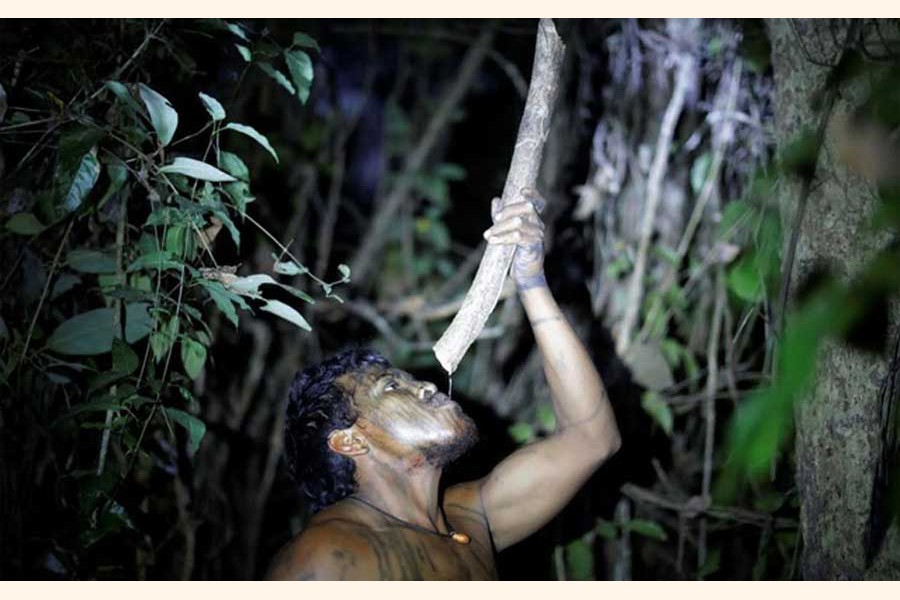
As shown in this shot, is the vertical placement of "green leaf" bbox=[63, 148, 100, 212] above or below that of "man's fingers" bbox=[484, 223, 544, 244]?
above

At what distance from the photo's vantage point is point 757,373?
10.5 feet

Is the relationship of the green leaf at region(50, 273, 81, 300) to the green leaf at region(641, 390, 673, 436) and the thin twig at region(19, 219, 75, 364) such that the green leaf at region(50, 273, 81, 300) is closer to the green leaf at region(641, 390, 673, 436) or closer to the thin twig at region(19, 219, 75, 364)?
the thin twig at region(19, 219, 75, 364)

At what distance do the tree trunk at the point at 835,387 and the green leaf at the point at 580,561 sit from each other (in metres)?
1.33

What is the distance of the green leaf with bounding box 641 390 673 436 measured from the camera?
120 inches

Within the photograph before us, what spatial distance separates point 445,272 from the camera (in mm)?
4332

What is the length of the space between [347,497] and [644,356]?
5.33 ft

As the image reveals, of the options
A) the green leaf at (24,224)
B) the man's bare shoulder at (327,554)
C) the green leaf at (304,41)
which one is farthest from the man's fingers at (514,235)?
the green leaf at (24,224)

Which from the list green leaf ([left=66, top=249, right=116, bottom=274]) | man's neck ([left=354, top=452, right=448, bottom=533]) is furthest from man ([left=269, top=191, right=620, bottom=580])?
green leaf ([left=66, top=249, right=116, bottom=274])

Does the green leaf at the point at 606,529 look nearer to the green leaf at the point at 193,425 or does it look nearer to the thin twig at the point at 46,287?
the green leaf at the point at 193,425

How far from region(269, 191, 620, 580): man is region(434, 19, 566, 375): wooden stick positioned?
10 centimetres

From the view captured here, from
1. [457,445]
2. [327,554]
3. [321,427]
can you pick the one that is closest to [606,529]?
[457,445]

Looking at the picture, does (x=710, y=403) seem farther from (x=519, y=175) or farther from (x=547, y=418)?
(x=519, y=175)

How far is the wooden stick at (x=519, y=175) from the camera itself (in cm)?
156
